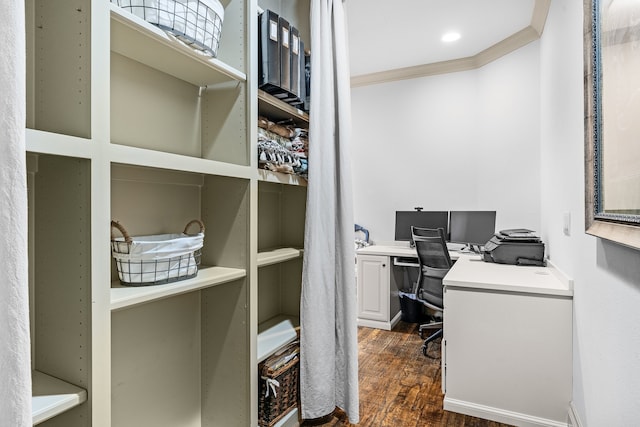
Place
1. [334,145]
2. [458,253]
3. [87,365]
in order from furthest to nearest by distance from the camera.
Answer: [458,253], [334,145], [87,365]

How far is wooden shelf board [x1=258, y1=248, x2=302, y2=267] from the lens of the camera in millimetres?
1618

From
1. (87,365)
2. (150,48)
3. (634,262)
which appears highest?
(150,48)

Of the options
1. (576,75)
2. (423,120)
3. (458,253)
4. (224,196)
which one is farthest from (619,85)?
(423,120)

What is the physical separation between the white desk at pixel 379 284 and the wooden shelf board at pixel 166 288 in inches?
84.3

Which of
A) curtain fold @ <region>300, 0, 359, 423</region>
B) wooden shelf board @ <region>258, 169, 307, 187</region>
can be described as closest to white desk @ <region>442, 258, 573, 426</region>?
curtain fold @ <region>300, 0, 359, 423</region>

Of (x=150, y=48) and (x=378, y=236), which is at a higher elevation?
(x=150, y=48)

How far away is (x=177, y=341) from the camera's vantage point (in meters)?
1.50

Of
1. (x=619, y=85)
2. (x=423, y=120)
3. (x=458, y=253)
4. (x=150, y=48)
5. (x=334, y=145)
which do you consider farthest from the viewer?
(x=423, y=120)

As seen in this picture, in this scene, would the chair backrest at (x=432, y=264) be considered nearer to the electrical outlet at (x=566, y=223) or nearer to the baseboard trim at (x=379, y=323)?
the baseboard trim at (x=379, y=323)

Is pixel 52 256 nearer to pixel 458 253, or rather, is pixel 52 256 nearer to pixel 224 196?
pixel 224 196

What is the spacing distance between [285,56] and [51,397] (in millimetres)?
1510

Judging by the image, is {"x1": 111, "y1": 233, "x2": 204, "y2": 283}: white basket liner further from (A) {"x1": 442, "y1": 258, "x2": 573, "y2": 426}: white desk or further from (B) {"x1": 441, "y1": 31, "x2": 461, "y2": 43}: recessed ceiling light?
(B) {"x1": 441, "y1": 31, "x2": 461, "y2": 43}: recessed ceiling light

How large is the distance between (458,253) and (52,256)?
316 centimetres

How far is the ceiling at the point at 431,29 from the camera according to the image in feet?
8.95
